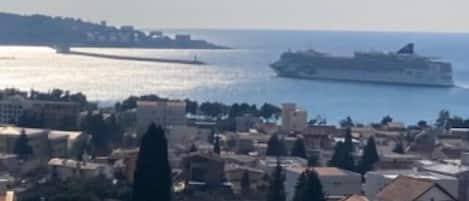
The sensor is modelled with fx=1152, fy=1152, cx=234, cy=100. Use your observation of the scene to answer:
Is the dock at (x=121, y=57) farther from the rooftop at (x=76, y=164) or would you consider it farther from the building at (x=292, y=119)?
the rooftop at (x=76, y=164)

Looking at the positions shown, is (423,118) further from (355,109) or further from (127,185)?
(127,185)

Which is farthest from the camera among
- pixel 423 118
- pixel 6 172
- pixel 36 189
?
pixel 423 118

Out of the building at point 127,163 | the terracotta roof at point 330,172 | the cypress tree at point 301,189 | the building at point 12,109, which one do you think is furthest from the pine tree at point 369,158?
the building at point 12,109

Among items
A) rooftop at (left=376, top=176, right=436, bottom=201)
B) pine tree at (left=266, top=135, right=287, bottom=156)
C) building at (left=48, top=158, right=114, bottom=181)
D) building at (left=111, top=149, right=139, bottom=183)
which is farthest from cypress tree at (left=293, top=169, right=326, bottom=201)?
pine tree at (left=266, top=135, right=287, bottom=156)

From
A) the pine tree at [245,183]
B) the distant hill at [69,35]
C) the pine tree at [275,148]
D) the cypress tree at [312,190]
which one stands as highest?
the distant hill at [69,35]

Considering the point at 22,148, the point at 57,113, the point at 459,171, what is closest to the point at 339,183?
the point at 459,171

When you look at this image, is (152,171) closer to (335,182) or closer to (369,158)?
(335,182)

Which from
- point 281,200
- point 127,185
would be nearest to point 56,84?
point 127,185
